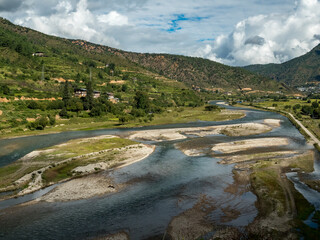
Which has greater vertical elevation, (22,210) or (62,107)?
(62,107)

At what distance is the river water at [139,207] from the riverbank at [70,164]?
3350 mm

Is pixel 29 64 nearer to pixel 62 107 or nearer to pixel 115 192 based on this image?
pixel 62 107

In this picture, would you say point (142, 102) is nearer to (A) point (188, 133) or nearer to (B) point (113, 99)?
(B) point (113, 99)

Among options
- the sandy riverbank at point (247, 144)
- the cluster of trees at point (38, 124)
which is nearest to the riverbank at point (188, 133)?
the sandy riverbank at point (247, 144)

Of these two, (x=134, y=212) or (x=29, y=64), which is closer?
(x=134, y=212)

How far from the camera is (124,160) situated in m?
54.1

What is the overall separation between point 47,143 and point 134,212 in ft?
151

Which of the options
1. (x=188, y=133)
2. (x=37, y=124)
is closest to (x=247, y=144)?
(x=188, y=133)

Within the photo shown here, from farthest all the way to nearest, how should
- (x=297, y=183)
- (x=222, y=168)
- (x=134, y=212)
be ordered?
1. (x=222, y=168)
2. (x=297, y=183)
3. (x=134, y=212)

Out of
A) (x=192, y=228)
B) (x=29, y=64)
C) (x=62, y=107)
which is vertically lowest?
(x=192, y=228)

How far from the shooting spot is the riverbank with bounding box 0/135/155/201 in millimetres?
38344

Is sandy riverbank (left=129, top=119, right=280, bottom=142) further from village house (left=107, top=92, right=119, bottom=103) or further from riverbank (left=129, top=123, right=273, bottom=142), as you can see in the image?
village house (left=107, top=92, right=119, bottom=103)

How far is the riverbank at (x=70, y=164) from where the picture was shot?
38.3 metres

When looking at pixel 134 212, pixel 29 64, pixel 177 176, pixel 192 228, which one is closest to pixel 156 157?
pixel 177 176
